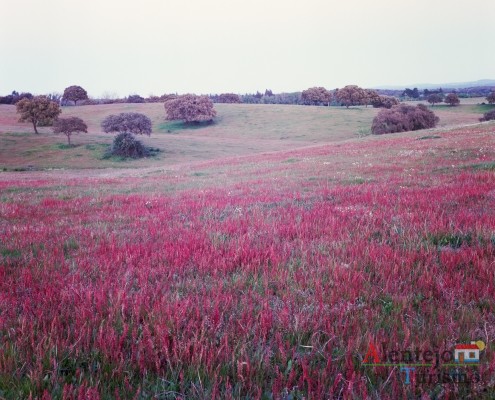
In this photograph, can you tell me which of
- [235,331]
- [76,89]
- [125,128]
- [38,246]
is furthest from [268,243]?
[76,89]

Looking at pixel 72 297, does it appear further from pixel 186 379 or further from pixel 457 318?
pixel 457 318

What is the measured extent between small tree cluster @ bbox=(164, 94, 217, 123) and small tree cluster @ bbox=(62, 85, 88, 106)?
63872 millimetres

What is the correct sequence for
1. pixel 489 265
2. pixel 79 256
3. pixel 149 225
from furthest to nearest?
1. pixel 149 225
2. pixel 79 256
3. pixel 489 265

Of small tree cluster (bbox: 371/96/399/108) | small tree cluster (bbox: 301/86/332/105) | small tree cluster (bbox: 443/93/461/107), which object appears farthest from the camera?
small tree cluster (bbox: 301/86/332/105)

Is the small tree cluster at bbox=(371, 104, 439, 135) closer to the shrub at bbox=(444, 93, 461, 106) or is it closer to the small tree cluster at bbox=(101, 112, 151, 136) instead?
the small tree cluster at bbox=(101, 112, 151, 136)

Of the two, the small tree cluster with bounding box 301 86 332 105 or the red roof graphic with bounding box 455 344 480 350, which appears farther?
the small tree cluster with bounding box 301 86 332 105

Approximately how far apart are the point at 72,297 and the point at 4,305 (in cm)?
64

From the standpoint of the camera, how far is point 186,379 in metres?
2.48

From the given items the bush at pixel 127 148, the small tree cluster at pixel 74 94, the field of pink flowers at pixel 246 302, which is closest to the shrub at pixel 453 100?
the bush at pixel 127 148

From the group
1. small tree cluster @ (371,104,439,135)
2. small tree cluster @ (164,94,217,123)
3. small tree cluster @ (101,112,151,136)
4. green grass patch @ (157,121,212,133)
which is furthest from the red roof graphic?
small tree cluster @ (164,94,217,123)

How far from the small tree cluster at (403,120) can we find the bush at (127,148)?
43.1 meters

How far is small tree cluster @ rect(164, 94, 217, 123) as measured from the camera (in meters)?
100

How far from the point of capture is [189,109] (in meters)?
100

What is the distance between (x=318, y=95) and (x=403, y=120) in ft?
286
